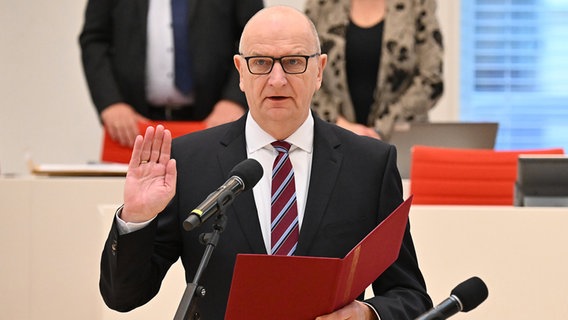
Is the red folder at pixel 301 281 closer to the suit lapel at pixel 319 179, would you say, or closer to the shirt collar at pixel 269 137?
the suit lapel at pixel 319 179

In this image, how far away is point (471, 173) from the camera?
366 cm

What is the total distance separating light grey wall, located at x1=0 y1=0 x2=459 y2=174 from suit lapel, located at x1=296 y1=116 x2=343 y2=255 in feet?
16.6

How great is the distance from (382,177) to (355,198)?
8cm

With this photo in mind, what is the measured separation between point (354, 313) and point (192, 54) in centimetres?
282

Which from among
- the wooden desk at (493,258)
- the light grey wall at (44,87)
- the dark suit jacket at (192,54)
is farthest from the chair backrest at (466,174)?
the light grey wall at (44,87)

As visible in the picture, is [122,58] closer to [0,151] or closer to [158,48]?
[158,48]

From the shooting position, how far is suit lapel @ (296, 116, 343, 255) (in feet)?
7.02

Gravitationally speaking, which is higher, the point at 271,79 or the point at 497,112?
the point at 271,79

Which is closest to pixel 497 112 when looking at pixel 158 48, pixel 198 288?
pixel 158 48

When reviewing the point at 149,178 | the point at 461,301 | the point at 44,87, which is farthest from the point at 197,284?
the point at 44,87

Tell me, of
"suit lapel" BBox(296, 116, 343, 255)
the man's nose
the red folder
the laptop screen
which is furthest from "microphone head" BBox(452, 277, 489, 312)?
the laptop screen

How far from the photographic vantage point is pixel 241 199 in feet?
7.18

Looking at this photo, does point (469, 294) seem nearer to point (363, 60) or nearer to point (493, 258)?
point (493, 258)

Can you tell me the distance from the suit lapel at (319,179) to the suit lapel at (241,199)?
9 cm
